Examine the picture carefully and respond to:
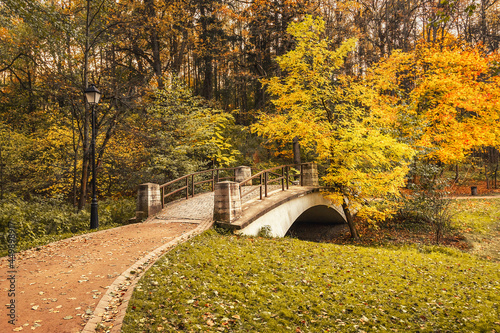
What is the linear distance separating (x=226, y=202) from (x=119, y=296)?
4.80 m

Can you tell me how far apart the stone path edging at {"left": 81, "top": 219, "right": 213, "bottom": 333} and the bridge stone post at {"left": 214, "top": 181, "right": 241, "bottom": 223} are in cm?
236

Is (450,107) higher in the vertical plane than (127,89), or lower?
lower

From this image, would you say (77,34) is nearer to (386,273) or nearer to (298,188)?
(298,188)

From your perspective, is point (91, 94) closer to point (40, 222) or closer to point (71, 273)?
point (40, 222)

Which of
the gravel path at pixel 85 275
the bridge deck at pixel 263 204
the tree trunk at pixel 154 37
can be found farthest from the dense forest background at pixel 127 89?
the gravel path at pixel 85 275

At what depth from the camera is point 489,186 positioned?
23578 millimetres

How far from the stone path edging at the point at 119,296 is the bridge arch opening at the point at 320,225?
10.9m

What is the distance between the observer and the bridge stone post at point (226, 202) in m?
9.44

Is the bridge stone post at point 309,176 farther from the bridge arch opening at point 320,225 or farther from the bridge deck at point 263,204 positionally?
the bridge arch opening at point 320,225

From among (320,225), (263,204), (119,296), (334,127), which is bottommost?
(320,225)

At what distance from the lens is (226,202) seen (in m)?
9.45

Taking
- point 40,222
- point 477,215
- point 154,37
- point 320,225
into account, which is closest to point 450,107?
point 477,215

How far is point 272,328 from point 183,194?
1188cm

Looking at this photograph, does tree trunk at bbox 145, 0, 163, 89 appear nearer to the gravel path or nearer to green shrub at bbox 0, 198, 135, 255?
green shrub at bbox 0, 198, 135, 255
